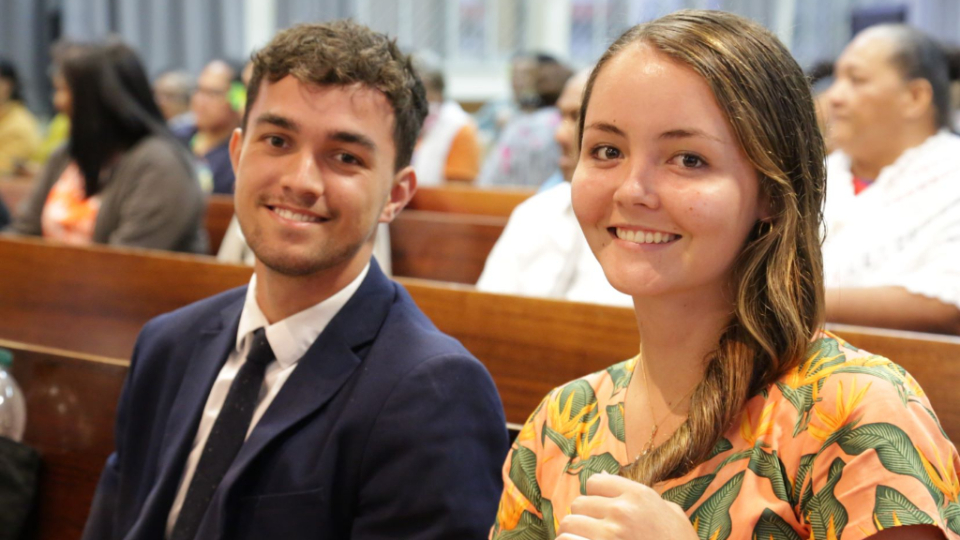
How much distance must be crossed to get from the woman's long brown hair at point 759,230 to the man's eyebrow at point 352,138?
57 centimetres

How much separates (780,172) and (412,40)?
25.2ft

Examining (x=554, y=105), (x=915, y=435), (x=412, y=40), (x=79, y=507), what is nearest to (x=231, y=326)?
(x=79, y=507)

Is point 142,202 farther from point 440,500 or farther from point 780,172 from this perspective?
point 780,172

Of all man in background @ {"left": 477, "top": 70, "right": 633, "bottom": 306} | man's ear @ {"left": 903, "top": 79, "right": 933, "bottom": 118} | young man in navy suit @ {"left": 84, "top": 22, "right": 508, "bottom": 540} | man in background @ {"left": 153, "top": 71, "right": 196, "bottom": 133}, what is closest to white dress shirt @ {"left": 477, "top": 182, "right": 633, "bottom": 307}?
man in background @ {"left": 477, "top": 70, "right": 633, "bottom": 306}

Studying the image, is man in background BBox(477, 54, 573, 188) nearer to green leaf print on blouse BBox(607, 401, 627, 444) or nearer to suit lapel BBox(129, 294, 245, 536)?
suit lapel BBox(129, 294, 245, 536)

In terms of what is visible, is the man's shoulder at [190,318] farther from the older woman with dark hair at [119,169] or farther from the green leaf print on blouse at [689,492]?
the older woman with dark hair at [119,169]

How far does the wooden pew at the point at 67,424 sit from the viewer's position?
1774 mm

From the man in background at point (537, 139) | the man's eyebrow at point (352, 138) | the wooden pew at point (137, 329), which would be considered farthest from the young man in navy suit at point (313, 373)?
the man in background at point (537, 139)

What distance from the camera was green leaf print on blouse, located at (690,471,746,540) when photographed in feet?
3.20

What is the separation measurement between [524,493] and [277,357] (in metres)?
0.51

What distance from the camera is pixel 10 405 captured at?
183 centimetres

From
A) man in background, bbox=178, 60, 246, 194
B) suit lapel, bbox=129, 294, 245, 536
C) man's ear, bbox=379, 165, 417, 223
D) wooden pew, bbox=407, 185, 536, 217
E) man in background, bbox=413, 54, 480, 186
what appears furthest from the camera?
man in background, bbox=413, 54, 480, 186

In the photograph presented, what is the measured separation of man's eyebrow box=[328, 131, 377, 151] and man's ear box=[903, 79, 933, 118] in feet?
6.46

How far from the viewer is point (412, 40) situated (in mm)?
8406
